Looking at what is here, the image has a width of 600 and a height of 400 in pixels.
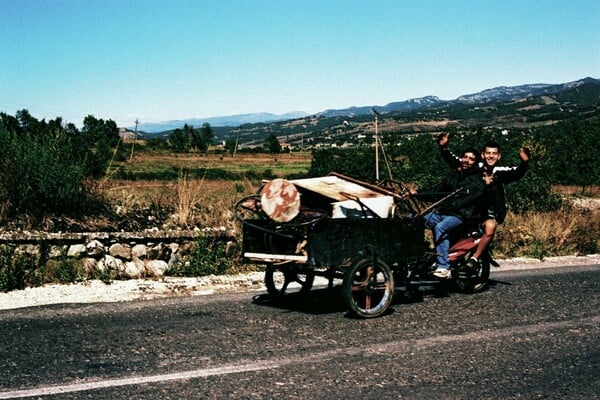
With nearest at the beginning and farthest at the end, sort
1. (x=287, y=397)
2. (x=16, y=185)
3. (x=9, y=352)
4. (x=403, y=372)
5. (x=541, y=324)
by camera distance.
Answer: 1. (x=287, y=397)
2. (x=403, y=372)
3. (x=9, y=352)
4. (x=541, y=324)
5. (x=16, y=185)

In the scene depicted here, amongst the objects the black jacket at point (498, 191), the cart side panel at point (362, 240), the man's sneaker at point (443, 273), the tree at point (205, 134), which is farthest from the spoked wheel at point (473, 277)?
the tree at point (205, 134)

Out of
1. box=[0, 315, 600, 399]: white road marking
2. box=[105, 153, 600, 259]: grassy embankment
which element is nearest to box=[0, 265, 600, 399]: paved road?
box=[0, 315, 600, 399]: white road marking

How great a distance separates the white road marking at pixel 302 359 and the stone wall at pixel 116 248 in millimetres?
4626

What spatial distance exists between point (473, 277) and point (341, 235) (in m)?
2.57

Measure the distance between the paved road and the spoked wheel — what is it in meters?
0.29

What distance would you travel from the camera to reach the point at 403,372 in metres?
5.13

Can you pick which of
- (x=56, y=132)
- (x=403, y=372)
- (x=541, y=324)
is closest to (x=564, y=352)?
(x=541, y=324)

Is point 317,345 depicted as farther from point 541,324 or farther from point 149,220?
point 149,220

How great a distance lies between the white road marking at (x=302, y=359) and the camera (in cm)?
466

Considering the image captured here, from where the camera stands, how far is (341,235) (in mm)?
6883

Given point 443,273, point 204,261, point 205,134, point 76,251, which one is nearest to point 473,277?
point 443,273

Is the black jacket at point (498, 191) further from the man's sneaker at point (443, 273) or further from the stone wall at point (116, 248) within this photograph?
the stone wall at point (116, 248)

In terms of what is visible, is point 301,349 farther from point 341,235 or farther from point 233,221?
point 233,221

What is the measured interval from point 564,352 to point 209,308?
12.7 ft
